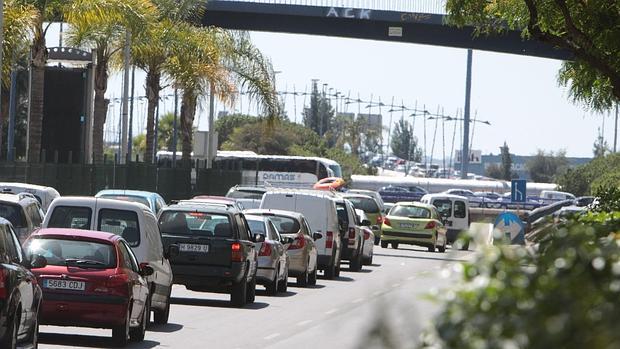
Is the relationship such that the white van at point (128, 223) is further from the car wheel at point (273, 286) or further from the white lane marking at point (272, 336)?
the car wheel at point (273, 286)

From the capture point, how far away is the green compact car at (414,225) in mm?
Result: 52969

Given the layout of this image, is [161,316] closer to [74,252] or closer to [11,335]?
[74,252]

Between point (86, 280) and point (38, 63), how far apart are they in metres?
28.9

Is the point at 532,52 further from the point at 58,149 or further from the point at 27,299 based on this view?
the point at 27,299

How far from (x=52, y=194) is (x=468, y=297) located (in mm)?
27079

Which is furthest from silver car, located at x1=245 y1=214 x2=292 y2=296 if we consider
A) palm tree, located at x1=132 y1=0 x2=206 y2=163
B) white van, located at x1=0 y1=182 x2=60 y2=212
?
palm tree, located at x1=132 y1=0 x2=206 y2=163

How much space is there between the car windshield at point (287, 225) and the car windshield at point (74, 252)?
13185mm

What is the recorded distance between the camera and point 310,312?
24.9 meters

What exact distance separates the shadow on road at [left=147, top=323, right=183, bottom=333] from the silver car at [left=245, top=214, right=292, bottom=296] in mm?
6175

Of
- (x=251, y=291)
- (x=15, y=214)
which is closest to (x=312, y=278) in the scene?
(x=251, y=291)

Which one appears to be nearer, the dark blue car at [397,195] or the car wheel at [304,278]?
the car wheel at [304,278]

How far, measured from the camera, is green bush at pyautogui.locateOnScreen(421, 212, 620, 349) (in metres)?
4.00

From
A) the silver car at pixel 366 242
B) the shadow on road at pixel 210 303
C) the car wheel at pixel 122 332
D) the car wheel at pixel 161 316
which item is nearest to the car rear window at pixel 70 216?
the car wheel at pixel 161 316

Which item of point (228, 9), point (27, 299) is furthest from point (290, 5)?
point (27, 299)
